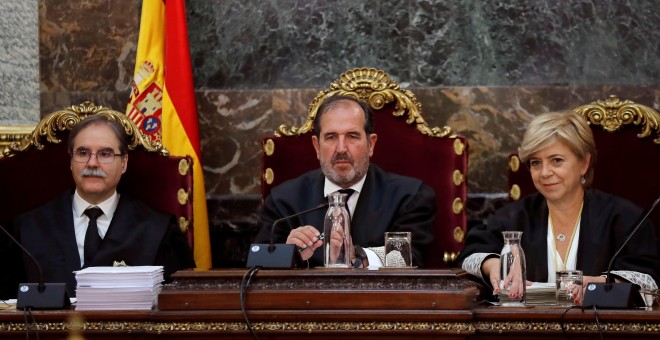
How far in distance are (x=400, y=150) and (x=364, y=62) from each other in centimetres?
80

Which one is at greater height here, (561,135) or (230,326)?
(561,135)

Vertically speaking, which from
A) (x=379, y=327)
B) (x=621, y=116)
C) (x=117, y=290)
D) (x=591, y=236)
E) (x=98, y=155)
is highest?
(x=621, y=116)

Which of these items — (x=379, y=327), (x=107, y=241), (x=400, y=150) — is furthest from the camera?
(x=400, y=150)

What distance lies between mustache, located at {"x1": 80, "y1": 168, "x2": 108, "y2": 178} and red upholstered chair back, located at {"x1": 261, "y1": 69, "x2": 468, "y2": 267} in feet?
2.57

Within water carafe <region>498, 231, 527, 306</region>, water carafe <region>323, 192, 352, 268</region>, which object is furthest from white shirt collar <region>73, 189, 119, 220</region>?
water carafe <region>498, 231, 527, 306</region>

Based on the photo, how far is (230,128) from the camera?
562 cm

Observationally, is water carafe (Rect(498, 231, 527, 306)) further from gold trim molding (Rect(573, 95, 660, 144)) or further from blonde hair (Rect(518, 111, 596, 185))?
gold trim molding (Rect(573, 95, 660, 144))

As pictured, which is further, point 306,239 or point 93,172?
point 93,172

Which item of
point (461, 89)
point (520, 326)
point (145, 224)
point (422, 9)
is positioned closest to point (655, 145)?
point (461, 89)

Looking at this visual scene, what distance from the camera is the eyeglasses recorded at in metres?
4.53

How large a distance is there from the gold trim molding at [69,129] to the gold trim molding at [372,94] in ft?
2.04

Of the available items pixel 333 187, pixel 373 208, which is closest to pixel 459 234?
pixel 373 208

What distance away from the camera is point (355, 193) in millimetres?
4590

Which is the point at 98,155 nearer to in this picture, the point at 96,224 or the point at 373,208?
the point at 96,224
